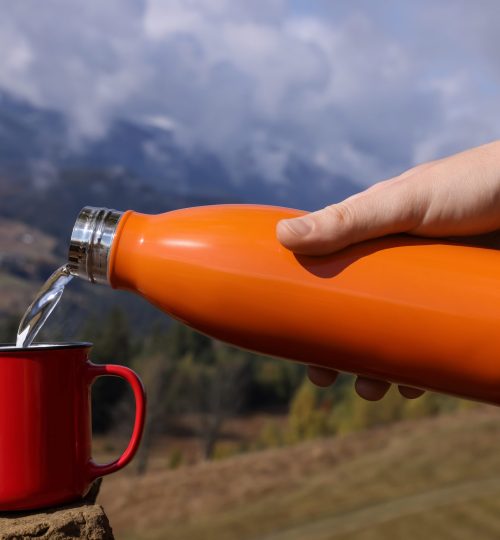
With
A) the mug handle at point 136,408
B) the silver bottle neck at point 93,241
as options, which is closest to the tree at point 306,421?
the mug handle at point 136,408

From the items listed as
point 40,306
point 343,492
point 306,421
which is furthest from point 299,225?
point 306,421

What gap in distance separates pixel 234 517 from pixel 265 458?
10.4 feet

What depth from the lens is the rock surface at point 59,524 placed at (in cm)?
123

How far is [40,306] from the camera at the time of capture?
1358 mm

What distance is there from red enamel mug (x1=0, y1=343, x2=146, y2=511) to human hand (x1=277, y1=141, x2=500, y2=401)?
40cm

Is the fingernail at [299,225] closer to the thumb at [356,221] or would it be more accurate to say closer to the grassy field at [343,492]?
the thumb at [356,221]

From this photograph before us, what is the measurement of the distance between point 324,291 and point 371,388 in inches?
26.2

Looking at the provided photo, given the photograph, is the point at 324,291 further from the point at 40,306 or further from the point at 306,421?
the point at 306,421

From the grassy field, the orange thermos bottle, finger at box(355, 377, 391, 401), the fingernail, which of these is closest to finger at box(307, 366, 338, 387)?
finger at box(355, 377, 391, 401)

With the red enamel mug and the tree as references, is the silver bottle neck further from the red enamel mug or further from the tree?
the tree

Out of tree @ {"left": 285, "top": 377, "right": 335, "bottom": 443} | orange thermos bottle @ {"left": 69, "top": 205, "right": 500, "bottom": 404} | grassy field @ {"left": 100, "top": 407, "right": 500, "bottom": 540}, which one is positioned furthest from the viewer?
tree @ {"left": 285, "top": 377, "right": 335, "bottom": 443}

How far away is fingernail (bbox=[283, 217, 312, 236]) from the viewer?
1175mm

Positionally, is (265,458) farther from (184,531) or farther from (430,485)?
(430,485)

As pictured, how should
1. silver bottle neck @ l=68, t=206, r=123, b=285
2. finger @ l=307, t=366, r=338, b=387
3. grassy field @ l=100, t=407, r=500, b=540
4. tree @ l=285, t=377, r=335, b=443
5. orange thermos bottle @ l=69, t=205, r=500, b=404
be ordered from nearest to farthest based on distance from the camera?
orange thermos bottle @ l=69, t=205, r=500, b=404 → silver bottle neck @ l=68, t=206, r=123, b=285 → finger @ l=307, t=366, r=338, b=387 → grassy field @ l=100, t=407, r=500, b=540 → tree @ l=285, t=377, r=335, b=443
